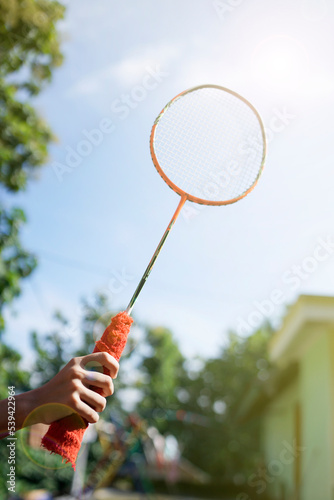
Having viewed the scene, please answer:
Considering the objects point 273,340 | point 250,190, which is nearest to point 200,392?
point 273,340

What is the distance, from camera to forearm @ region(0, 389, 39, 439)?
102 cm

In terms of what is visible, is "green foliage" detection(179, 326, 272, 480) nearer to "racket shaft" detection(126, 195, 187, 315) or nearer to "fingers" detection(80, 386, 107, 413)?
"racket shaft" detection(126, 195, 187, 315)

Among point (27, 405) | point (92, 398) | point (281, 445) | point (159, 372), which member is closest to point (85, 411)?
point (92, 398)

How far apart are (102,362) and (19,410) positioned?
191 mm

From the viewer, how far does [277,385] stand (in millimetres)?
11086

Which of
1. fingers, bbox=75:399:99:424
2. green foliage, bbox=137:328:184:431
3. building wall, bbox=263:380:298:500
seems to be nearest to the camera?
fingers, bbox=75:399:99:424

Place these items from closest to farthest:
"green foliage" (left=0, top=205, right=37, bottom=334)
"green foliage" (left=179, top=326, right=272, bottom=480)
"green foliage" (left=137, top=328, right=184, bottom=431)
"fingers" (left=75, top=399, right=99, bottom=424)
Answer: "fingers" (left=75, top=399, right=99, bottom=424)
"green foliage" (left=0, top=205, right=37, bottom=334)
"green foliage" (left=179, top=326, right=272, bottom=480)
"green foliage" (left=137, top=328, right=184, bottom=431)

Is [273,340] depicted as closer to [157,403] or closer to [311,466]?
[311,466]

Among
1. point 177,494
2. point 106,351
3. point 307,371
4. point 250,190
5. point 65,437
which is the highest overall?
point 307,371

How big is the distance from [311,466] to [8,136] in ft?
19.5

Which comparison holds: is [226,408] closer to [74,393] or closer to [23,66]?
[23,66]

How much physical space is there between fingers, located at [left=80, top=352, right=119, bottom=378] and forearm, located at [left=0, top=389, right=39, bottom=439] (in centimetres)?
12

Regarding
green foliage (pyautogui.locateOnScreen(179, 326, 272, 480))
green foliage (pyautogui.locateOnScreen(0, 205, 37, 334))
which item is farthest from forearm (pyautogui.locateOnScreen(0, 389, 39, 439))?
green foliage (pyautogui.locateOnScreen(179, 326, 272, 480))

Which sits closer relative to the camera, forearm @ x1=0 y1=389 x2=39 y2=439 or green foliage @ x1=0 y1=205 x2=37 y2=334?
forearm @ x1=0 y1=389 x2=39 y2=439
